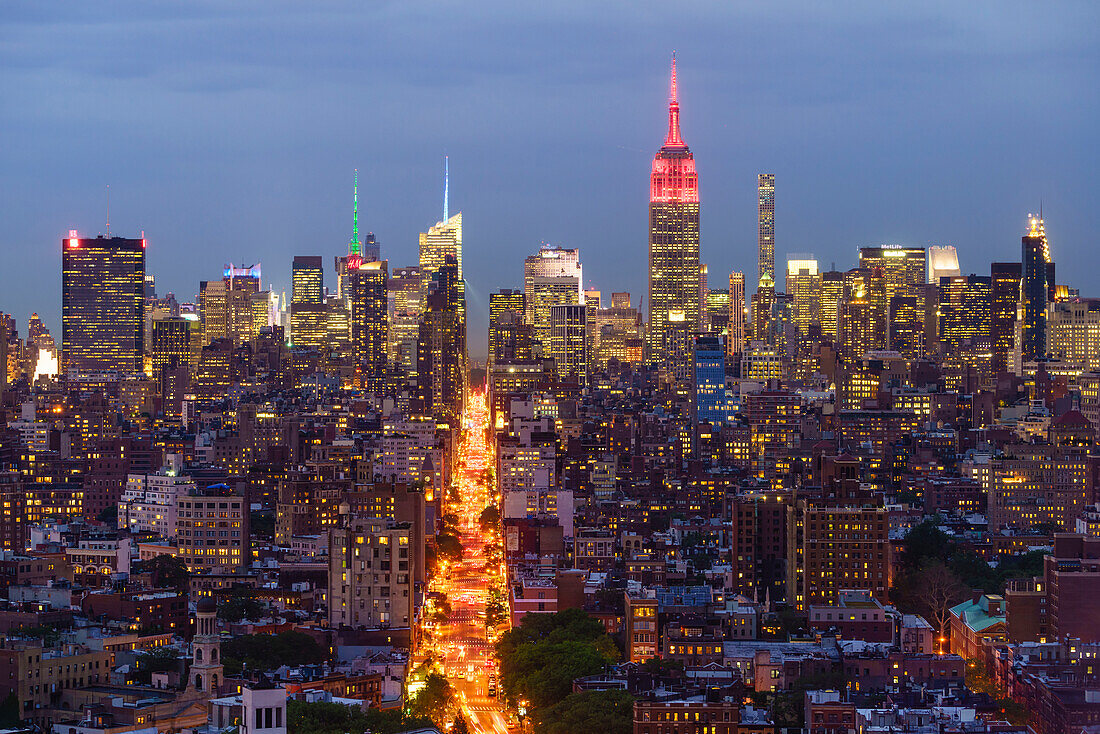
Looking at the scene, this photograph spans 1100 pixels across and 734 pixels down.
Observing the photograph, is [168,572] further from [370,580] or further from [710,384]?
[710,384]

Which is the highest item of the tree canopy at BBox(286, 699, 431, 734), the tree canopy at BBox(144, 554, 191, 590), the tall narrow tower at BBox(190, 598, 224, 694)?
the tree canopy at BBox(144, 554, 191, 590)

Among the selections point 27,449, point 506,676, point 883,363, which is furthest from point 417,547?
point 883,363

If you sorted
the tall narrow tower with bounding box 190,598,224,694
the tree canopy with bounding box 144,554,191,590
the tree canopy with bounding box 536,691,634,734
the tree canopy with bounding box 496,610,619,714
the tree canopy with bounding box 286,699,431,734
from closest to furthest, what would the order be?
the tree canopy with bounding box 286,699,431,734 → the tree canopy with bounding box 536,691,634,734 → the tall narrow tower with bounding box 190,598,224,694 → the tree canopy with bounding box 496,610,619,714 → the tree canopy with bounding box 144,554,191,590

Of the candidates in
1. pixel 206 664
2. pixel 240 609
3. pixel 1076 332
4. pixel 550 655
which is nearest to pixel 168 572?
pixel 240 609

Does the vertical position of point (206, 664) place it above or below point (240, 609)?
below

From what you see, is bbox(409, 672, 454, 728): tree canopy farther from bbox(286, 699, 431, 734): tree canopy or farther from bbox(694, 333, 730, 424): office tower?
bbox(694, 333, 730, 424): office tower

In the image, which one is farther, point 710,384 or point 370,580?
point 710,384

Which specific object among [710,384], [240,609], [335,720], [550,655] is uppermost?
[710,384]

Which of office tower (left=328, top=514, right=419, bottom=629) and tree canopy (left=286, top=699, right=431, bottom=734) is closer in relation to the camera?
tree canopy (left=286, top=699, right=431, bottom=734)

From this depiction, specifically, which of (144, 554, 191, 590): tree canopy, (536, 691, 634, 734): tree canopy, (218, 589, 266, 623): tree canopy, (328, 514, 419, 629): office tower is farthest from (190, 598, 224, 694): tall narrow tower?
(144, 554, 191, 590): tree canopy
